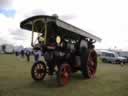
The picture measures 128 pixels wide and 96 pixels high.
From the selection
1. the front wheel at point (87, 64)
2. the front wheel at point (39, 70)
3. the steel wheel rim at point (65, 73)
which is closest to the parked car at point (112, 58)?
the front wheel at point (87, 64)

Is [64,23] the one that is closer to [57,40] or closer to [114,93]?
[57,40]

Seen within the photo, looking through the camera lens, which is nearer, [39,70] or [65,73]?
[65,73]

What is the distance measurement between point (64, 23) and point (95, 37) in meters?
4.46

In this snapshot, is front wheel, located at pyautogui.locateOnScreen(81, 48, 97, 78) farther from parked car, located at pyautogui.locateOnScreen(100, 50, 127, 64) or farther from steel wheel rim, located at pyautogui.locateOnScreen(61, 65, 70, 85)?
parked car, located at pyautogui.locateOnScreen(100, 50, 127, 64)

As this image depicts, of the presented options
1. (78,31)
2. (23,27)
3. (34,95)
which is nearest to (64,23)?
(78,31)

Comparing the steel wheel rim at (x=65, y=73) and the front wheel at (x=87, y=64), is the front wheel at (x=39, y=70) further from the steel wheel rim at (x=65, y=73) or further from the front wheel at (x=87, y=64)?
the front wheel at (x=87, y=64)

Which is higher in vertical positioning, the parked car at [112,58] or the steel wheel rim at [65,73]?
the steel wheel rim at [65,73]

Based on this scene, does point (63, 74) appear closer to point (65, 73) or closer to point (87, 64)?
point (65, 73)

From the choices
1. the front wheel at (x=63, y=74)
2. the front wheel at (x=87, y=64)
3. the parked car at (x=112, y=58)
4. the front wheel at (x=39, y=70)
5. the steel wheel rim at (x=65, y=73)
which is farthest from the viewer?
the parked car at (x=112, y=58)

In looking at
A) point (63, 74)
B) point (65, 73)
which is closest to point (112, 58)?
point (65, 73)

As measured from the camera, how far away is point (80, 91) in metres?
8.41

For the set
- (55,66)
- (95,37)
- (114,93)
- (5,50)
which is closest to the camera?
(114,93)

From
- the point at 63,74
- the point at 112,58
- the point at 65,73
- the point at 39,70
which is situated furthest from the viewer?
the point at 112,58

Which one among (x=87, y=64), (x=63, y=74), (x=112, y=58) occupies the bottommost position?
(x=112, y=58)
